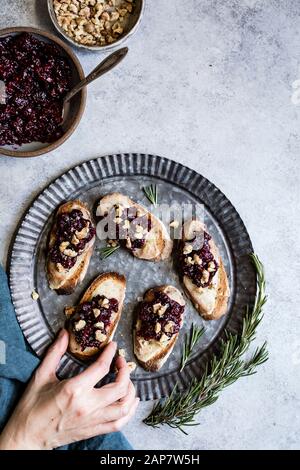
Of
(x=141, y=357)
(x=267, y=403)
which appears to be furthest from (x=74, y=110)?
(x=267, y=403)

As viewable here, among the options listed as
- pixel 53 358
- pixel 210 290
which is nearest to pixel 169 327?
pixel 210 290

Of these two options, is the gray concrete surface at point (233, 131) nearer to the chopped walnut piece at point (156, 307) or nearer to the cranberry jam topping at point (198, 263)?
the cranberry jam topping at point (198, 263)

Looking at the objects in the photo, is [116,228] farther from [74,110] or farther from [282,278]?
[282,278]

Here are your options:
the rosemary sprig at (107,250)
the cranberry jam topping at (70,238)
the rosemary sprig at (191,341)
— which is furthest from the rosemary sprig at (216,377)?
the cranberry jam topping at (70,238)

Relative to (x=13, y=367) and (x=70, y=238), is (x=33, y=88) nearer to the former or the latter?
(x=70, y=238)

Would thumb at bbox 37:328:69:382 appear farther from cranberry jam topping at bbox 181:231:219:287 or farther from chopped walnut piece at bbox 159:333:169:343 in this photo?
cranberry jam topping at bbox 181:231:219:287

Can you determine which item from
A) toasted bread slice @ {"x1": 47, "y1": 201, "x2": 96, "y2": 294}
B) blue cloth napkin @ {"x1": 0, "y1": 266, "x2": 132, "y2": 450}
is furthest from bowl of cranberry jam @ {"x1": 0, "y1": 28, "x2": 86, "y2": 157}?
blue cloth napkin @ {"x1": 0, "y1": 266, "x2": 132, "y2": 450}
